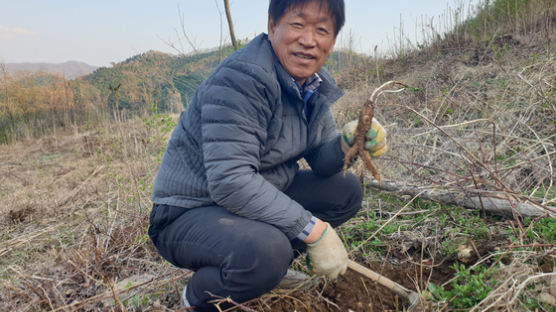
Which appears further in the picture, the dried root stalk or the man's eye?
the man's eye

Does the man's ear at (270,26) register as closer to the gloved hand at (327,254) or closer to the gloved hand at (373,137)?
the gloved hand at (373,137)

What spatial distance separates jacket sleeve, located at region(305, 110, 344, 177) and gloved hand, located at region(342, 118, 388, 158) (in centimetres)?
15

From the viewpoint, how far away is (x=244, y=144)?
Answer: 1.34 m

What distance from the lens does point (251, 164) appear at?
4.45 feet

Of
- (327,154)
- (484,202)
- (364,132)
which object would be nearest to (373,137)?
(364,132)

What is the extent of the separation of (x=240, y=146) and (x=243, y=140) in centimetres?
3

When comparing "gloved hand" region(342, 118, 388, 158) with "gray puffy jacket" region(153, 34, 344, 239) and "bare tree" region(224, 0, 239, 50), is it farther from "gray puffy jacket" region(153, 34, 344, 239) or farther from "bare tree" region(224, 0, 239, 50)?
"bare tree" region(224, 0, 239, 50)

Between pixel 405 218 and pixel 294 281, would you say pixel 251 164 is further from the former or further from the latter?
pixel 405 218

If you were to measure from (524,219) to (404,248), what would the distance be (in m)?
0.66

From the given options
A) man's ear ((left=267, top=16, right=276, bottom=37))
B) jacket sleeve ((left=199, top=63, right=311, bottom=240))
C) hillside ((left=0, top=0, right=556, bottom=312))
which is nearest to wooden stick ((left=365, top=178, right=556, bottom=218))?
hillside ((left=0, top=0, right=556, bottom=312))

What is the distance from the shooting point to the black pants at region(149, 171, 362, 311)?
1.30m

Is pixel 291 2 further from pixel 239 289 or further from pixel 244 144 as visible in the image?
pixel 239 289

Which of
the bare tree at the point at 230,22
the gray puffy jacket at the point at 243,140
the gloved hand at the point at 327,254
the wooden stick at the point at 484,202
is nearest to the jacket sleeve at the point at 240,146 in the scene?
the gray puffy jacket at the point at 243,140

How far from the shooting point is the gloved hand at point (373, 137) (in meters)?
1.49
